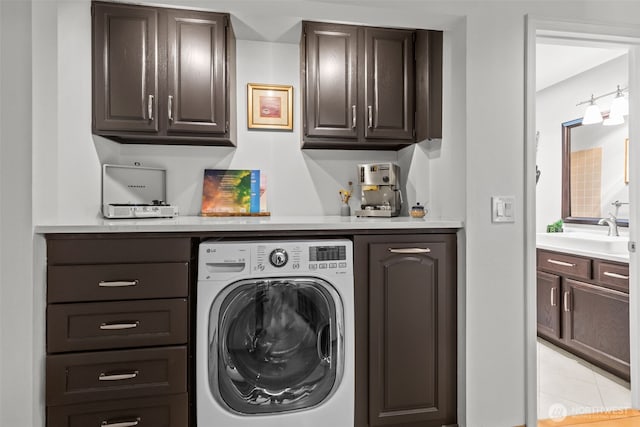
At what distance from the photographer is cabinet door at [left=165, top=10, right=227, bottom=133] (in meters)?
2.13

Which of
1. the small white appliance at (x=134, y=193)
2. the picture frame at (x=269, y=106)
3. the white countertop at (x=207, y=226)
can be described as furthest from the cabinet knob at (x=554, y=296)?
the small white appliance at (x=134, y=193)

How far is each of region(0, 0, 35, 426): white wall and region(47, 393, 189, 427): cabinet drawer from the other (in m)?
0.12

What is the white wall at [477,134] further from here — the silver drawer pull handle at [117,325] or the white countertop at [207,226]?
the silver drawer pull handle at [117,325]

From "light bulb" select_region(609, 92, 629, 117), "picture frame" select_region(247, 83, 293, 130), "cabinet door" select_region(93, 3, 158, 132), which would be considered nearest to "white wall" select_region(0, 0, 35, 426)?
"cabinet door" select_region(93, 3, 158, 132)

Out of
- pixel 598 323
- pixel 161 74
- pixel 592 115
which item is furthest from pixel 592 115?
pixel 161 74

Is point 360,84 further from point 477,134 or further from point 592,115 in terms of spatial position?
point 592,115

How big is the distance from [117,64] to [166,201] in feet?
2.69

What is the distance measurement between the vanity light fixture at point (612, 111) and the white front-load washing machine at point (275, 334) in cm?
261

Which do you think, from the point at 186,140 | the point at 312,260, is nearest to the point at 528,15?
the point at 312,260

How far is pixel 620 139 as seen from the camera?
3.11 metres

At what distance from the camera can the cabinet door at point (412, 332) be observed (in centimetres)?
185

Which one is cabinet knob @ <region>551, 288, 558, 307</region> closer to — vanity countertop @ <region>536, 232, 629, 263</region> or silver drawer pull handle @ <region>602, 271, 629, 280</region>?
vanity countertop @ <region>536, 232, 629, 263</region>

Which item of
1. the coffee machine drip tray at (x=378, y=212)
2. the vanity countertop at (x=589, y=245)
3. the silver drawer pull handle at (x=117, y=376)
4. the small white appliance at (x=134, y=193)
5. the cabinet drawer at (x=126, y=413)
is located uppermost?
the small white appliance at (x=134, y=193)

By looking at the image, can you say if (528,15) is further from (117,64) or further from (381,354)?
(117,64)
